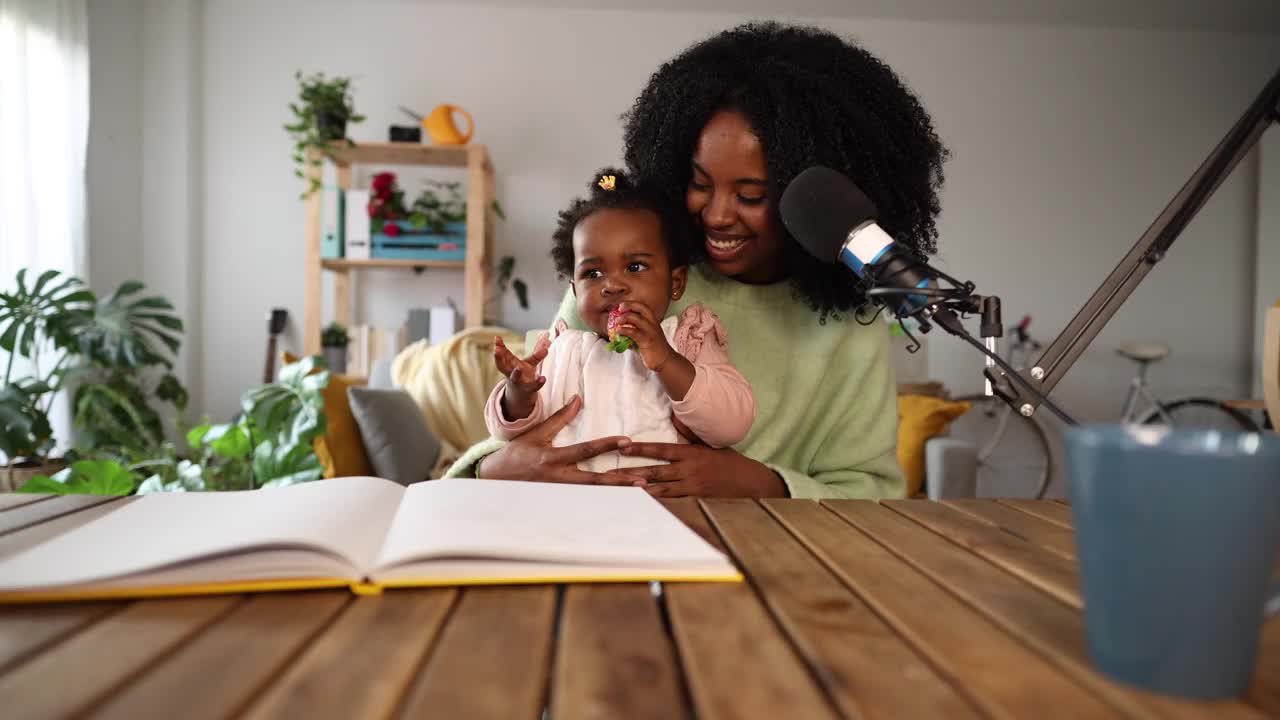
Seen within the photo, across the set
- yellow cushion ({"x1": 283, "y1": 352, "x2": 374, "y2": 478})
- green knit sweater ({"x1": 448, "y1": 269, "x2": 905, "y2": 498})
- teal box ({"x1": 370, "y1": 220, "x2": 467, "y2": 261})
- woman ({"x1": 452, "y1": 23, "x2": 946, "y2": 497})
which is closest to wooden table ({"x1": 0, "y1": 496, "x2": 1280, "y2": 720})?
woman ({"x1": 452, "y1": 23, "x2": 946, "y2": 497})

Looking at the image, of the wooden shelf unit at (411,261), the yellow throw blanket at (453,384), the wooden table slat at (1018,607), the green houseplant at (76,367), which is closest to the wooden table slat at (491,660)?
the wooden table slat at (1018,607)

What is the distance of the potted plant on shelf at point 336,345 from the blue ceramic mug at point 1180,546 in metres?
4.20

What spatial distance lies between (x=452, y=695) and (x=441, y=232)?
401 centimetres

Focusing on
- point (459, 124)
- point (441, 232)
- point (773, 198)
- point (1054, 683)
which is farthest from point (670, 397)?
point (459, 124)

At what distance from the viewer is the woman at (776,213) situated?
126 centimetres

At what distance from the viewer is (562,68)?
4746 millimetres

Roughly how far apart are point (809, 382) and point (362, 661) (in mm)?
1070

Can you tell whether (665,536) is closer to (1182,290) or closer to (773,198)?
(773,198)

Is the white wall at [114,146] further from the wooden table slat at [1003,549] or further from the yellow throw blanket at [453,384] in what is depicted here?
the wooden table slat at [1003,549]

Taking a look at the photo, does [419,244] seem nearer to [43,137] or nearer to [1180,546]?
[43,137]

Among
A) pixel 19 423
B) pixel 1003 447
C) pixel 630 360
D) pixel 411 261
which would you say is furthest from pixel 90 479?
pixel 1003 447

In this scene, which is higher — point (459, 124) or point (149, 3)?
point (149, 3)

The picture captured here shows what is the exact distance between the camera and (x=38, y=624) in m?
0.42

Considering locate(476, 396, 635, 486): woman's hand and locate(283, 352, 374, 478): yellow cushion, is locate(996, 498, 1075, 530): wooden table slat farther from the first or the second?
locate(283, 352, 374, 478): yellow cushion
